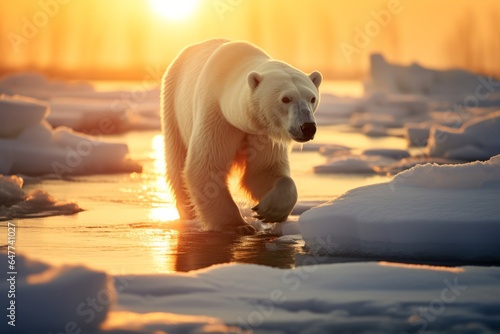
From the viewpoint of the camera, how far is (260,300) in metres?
3.39

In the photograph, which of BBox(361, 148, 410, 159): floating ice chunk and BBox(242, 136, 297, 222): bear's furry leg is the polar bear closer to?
BBox(242, 136, 297, 222): bear's furry leg

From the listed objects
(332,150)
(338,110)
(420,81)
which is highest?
(332,150)

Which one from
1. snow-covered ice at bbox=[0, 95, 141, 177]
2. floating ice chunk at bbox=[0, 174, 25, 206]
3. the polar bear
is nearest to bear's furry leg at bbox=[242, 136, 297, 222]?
the polar bear

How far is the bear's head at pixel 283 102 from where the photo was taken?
186 inches

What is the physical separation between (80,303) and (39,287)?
155mm

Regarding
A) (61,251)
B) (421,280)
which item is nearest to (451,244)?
(421,280)

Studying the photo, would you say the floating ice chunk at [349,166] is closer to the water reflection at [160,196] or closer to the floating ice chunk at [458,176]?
the water reflection at [160,196]

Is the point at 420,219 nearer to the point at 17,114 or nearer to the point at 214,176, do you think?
the point at 214,176

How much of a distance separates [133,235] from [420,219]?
193 centimetres

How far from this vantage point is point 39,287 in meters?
2.95

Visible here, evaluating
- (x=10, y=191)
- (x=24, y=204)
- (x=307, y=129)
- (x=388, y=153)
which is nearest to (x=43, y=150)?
(x=10, y=191)

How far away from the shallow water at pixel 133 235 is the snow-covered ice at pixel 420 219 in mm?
265

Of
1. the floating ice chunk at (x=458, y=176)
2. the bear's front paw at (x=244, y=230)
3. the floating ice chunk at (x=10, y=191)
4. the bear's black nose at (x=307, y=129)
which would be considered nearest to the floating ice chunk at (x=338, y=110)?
the floating ice chunk at (x=10, y=191)

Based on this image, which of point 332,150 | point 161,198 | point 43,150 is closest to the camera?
point 161,198
